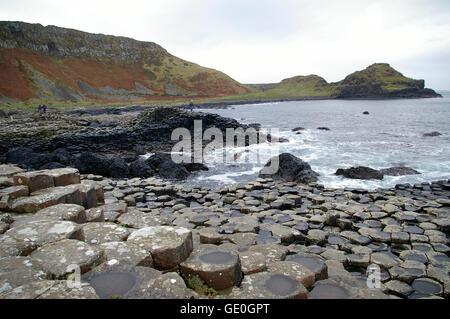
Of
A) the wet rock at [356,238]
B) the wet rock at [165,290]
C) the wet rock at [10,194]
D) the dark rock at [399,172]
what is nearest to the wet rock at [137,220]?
the wet rock at [10,194]

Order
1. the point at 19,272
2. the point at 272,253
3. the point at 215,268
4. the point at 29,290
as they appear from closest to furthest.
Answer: the point at 29,290 < the point at 19,272 < the point at 215,268 < the point at 272,253

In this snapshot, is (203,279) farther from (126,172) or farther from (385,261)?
(126,172)

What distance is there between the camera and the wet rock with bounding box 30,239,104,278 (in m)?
3.91

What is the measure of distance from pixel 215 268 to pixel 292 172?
13108 mm

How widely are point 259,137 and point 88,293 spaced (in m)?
28.4

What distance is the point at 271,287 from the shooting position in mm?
4055

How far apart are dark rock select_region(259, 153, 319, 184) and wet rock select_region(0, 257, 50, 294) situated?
533 inches

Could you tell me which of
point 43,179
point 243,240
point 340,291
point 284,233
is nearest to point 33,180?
point 43,179

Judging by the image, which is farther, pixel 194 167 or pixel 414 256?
pixel 194 167

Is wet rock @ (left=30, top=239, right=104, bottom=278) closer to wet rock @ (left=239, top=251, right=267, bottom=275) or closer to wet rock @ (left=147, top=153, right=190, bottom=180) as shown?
wet rock @ (left=239, top=251, right=267, bottom=275)

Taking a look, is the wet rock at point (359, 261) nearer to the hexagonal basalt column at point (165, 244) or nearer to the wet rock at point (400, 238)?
the wet rock at point (400, 238)

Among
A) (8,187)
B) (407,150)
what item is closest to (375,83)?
(407,150)

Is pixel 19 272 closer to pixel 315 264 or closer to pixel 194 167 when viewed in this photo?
pixel 315 264

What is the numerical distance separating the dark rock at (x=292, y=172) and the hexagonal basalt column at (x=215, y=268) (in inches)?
463
